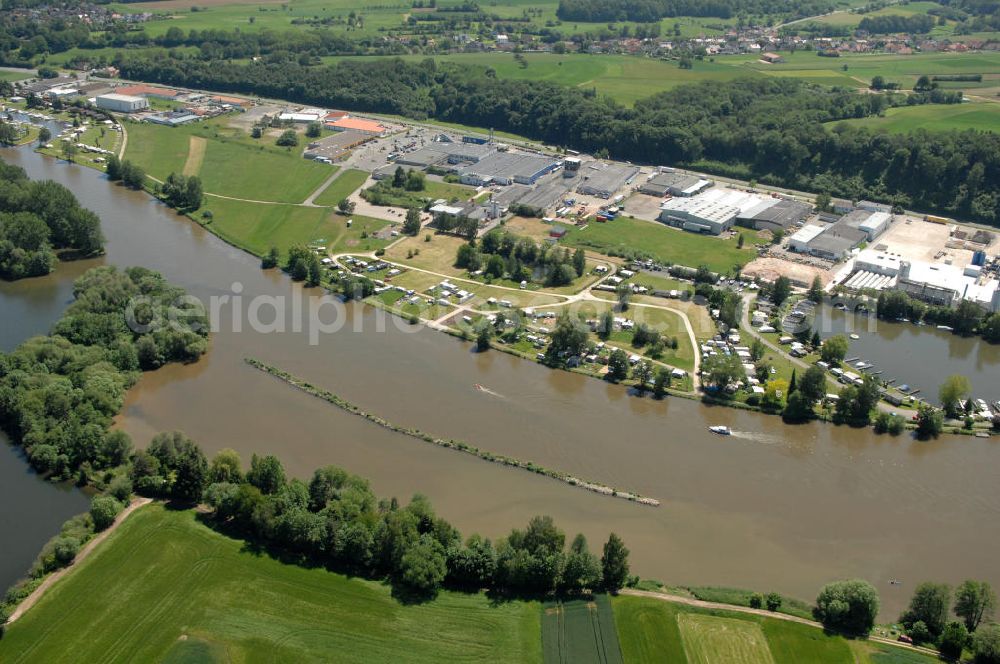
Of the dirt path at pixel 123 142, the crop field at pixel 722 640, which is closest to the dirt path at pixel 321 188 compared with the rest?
the dirt path at pixel 123 142

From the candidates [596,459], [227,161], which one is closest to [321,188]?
[227,161]

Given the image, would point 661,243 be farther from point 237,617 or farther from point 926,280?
point 237,617

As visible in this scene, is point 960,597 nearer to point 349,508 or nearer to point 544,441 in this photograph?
point 544,441

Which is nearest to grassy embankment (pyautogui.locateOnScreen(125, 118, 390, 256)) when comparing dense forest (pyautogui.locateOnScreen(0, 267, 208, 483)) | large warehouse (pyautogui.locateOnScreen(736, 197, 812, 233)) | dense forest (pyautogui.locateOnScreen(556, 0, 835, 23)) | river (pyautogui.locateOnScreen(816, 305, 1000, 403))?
dense forest (pyautogui.locateOnScreen(0, 267, 208, 483))

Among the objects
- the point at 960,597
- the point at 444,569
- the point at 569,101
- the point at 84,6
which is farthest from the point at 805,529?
the point at 84,6

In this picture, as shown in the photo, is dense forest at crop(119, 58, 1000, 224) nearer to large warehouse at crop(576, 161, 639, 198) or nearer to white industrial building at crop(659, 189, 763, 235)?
large warehouse at crop(576, 161, 639, 198)
